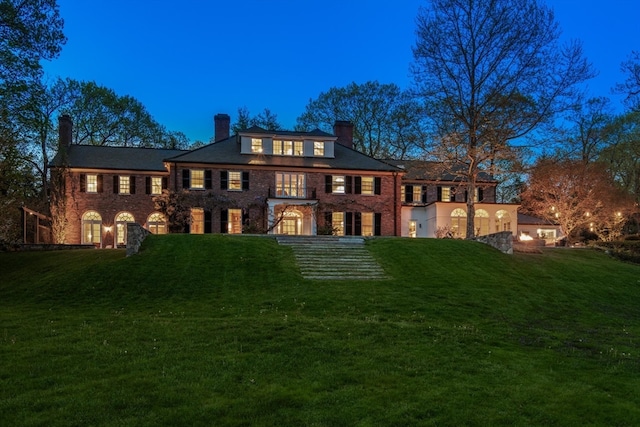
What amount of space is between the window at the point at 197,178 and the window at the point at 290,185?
5.01 m

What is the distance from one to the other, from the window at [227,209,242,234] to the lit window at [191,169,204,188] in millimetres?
2648

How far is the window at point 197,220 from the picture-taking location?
30.9m

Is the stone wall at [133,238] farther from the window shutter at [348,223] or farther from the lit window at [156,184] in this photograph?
the window shutter at [348,223]

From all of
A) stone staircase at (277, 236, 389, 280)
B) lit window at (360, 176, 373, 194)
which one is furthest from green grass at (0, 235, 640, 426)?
lit window at (360, 176, 373, 194)

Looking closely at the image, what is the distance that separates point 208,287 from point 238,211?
1751 centimetres

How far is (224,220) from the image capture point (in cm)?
3123

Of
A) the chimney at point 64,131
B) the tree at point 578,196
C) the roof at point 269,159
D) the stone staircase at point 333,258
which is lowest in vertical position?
the stone staircase at point 333,258

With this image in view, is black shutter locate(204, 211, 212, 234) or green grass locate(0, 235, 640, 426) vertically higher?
black shutter locate(204, 211, 212, 234)

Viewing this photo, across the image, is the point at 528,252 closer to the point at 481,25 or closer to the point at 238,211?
the point at 481,25

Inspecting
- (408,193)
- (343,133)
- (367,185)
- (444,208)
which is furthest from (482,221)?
(343,133)

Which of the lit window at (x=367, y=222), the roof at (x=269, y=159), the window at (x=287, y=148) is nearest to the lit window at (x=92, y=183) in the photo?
the roof at (x=269, y=159)

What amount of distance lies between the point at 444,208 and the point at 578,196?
9184 millimetres

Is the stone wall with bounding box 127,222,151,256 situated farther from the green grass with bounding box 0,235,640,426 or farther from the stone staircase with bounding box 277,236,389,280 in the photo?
the stone staircase with bounding box 277,236,389,280

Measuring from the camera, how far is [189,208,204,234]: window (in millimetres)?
30866
